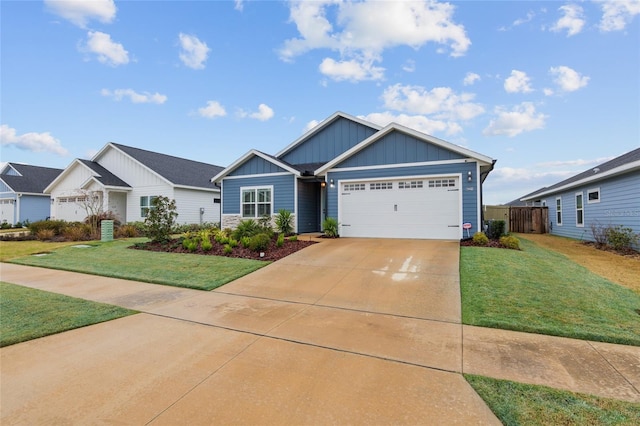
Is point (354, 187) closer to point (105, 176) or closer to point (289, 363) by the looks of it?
point (289, 363)

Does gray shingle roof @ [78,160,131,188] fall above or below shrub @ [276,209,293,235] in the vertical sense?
above

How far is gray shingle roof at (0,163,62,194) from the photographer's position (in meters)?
25.2

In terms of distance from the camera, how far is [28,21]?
10922 millimetres

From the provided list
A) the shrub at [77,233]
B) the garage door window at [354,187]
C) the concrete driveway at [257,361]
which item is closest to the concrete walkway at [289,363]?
the concrete driveway at [257,361]

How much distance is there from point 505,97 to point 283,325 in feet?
54.5

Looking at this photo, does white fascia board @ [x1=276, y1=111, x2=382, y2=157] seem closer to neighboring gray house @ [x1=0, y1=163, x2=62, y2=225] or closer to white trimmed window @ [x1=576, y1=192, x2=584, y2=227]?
white trimmed window @ [x1=576, y1=192, x2=584, y2=227]

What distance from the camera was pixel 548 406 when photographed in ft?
7.96

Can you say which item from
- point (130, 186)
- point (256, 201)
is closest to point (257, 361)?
point (256, 201)

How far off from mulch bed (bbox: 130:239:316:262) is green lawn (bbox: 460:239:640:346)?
520 centimetres

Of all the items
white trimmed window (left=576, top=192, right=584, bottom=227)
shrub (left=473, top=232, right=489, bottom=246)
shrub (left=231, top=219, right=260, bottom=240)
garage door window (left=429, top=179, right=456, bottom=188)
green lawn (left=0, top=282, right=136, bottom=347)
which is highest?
garage door window (left=429, top=179, right=456, bottom=188)

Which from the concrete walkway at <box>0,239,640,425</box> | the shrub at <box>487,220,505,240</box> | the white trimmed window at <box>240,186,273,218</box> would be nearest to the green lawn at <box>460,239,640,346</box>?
the concrete walkway at <box>0,239,640,425</box>

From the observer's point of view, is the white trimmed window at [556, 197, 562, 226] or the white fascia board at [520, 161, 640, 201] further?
the white trimmed window at [556, 197, 562, 226]

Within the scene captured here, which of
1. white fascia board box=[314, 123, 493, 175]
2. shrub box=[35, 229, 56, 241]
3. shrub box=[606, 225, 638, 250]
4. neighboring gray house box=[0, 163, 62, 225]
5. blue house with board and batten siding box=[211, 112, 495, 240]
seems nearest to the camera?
shrub box=[606, 225, 638, 250]

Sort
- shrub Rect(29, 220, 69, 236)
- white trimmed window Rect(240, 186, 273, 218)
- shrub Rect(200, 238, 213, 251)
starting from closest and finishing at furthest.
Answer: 1. shrub Rect(200, 238, 213, 251)
2. white trimmed window Rect(240, 186, 273, 218)
3. shrub Rect(29, 220, 69, 236)
